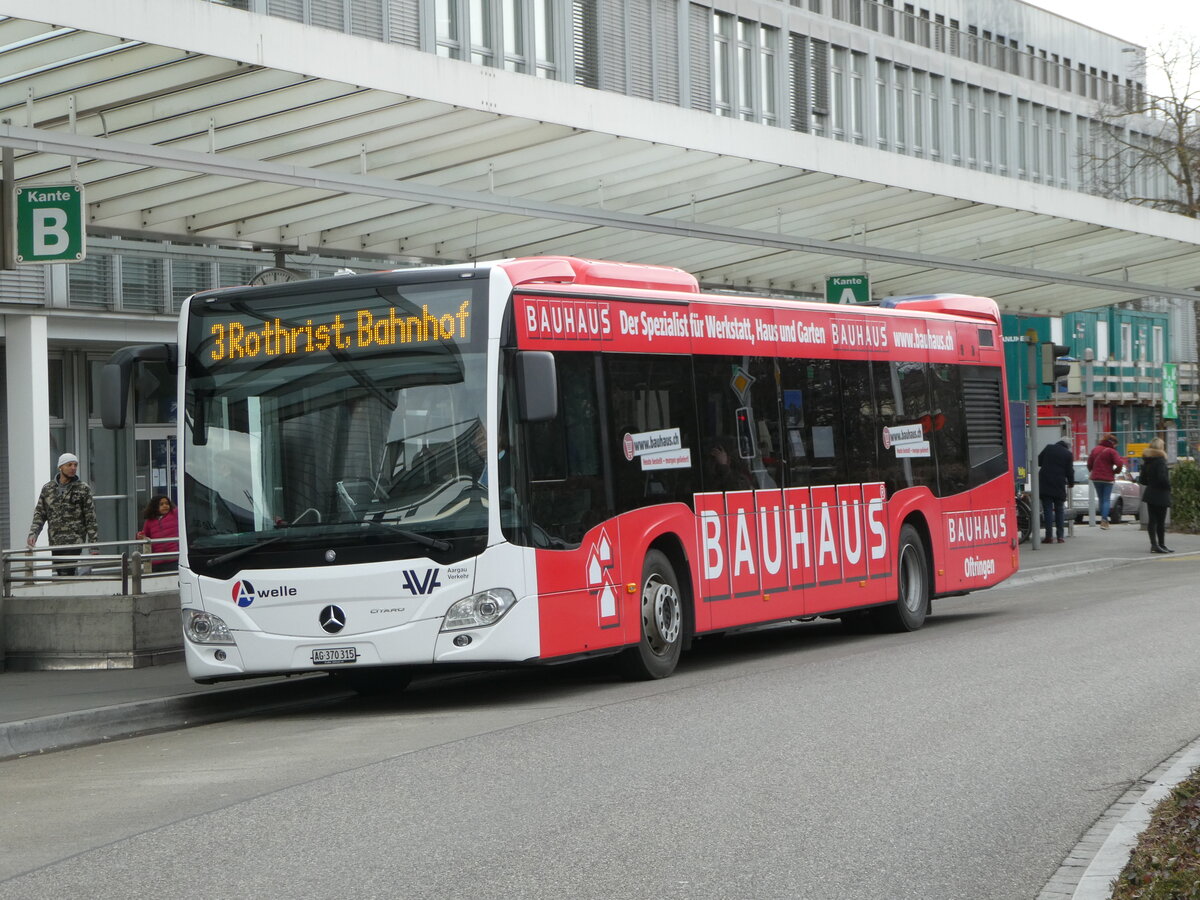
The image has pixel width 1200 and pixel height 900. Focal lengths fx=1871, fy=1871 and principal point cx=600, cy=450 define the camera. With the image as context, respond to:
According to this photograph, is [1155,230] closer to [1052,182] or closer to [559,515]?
[559,515]

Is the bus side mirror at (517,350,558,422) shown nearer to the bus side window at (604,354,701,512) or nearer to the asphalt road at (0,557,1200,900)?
the bus side window at (604,354,701,512)

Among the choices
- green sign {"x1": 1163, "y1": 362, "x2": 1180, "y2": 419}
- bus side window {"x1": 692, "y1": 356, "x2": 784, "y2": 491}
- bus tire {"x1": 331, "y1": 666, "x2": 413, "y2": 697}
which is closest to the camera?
bus tire {"x1": 331, "y1": 666, "x2": 413, "y2": 697}

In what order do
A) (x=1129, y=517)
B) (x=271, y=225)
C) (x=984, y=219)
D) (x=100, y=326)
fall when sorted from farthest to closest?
(x=1129, y=517)
(x=100, y=326)
(x=984, y=219)
(x=271, y=225)

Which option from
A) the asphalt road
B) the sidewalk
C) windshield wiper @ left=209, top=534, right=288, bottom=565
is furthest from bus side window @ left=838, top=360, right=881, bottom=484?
windshield wiper @ left=209, top=534, right=288, bottom=565

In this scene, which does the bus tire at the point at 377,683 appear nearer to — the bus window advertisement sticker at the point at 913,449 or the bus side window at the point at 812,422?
the bus side window at the point at 812,422

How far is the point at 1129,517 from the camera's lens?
1853 inches

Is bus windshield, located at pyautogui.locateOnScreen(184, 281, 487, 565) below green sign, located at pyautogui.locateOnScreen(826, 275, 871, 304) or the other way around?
below

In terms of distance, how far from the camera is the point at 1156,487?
29.3 m

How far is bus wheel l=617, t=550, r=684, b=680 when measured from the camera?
13.4 metres

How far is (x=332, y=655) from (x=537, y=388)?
2154 mm

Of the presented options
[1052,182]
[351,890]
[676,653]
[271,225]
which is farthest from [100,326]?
[1052,182]

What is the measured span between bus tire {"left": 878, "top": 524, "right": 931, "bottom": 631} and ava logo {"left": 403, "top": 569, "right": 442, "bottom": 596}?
22.1ft

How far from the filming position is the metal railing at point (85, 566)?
1554 centimetres

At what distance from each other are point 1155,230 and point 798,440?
12.5 metres
